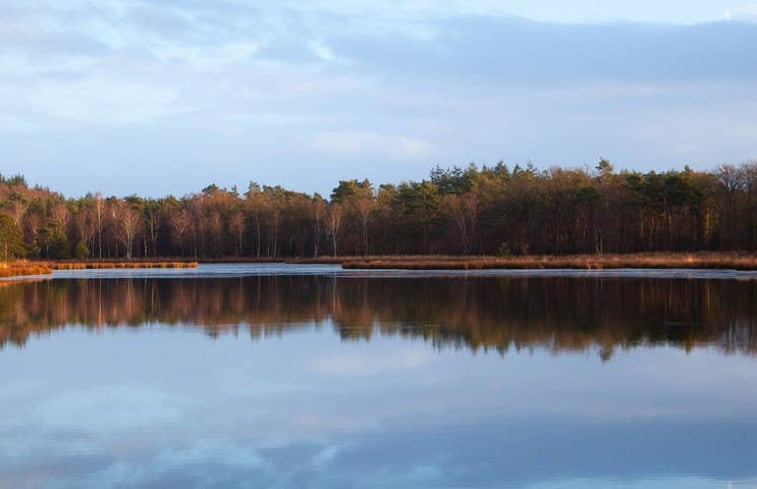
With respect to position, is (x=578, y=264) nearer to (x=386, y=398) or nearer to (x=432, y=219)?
(x=432, y=219)

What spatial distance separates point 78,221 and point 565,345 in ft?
240

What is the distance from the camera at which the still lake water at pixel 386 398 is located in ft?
24.3

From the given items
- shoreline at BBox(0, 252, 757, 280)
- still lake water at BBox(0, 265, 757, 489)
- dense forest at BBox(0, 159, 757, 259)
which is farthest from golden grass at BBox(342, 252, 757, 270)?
still lake water at BBox(0, 265, 757, 489)

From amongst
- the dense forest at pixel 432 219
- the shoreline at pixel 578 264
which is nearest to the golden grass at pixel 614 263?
the shoreline at pixel 578 264

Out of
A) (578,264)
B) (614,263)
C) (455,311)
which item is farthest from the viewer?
(578,264)

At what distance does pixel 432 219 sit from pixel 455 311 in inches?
1968

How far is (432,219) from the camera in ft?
232

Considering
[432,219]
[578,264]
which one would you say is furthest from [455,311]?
[432,219]

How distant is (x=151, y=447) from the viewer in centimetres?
825

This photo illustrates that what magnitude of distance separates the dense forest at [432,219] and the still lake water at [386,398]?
39.7 m

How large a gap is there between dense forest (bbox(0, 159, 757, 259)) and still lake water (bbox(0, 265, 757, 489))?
130 feet

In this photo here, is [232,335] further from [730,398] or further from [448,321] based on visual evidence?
[730,398]

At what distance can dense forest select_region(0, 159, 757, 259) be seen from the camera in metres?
58.5

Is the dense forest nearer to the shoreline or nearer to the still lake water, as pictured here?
the shoreline
